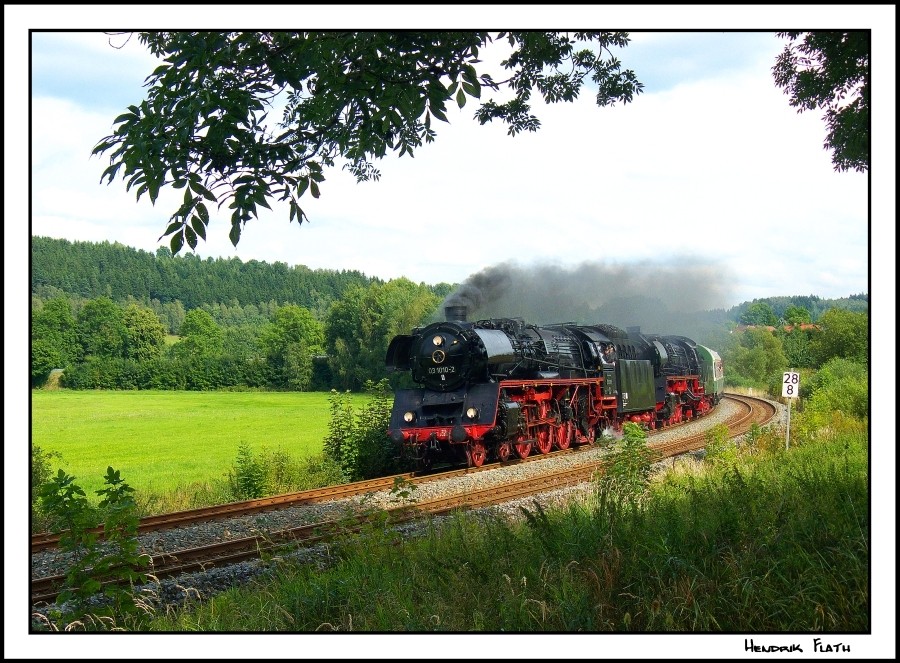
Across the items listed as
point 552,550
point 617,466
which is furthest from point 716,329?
point 552,550

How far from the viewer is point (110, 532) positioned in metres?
5.17

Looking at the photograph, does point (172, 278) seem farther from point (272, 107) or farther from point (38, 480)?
point (272, 107)

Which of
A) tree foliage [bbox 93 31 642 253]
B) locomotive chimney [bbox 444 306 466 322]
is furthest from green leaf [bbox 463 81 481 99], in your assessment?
locomotive chimney [bbox 444 306 466 322]

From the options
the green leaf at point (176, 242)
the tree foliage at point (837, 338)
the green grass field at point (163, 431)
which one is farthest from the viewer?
the tree foliage at point (837, 338)

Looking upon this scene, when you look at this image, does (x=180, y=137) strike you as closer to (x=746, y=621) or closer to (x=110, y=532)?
(x=110, y=532)

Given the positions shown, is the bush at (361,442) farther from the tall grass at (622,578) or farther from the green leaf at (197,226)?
the green leaf at (197,226)

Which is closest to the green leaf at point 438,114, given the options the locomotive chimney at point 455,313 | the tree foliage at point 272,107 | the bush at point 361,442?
the tree foliage at point 272,107

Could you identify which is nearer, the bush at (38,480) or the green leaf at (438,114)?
the green leaf at (438,114)

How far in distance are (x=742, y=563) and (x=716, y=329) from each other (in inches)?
1146

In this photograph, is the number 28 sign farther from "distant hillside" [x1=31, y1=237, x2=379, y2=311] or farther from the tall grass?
"distant hillside" [x1=31, y1=237, x2=379, y2=311]

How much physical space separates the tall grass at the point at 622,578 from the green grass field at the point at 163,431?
8.64 meters

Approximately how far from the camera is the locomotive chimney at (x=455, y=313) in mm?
15855

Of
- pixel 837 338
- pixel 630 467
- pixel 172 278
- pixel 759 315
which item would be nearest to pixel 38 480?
pixel 630 467
